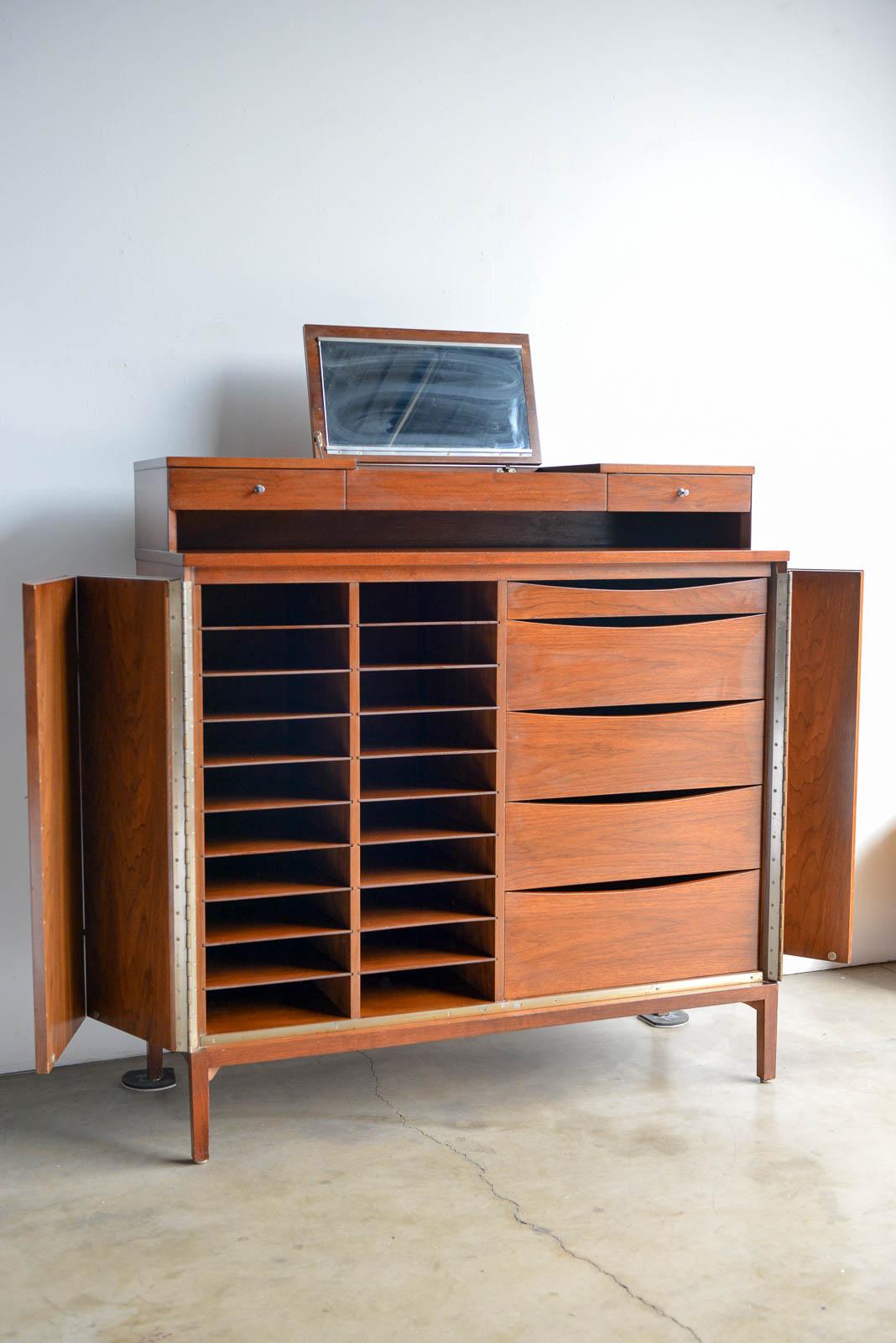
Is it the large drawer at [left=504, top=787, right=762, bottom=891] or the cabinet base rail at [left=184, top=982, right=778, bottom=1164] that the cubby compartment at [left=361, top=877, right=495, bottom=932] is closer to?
the large drawer at [left=504, top=787, right=762, bottom=891]

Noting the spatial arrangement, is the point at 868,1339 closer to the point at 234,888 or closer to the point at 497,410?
the point at 234,888

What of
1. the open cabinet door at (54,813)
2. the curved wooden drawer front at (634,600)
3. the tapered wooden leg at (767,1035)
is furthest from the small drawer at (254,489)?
the tapered wooden leg at (767,1035)

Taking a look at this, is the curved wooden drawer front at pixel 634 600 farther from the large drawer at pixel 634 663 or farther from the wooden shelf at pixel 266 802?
the wooden shelf at pixel 266 802

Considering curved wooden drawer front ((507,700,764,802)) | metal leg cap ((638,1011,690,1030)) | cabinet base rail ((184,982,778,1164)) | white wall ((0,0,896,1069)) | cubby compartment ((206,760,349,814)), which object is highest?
white wall ((0,0,896,1069))

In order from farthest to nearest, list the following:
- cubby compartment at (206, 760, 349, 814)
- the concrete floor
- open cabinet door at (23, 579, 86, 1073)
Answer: cubby compartment at (206, 760, 349, 814) → open cabinet door at (23, 579, 86, 1073) → the concrete floor

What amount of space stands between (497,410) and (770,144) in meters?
1.31

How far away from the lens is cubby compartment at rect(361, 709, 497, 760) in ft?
9.70

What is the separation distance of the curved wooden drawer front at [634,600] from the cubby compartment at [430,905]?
619mm

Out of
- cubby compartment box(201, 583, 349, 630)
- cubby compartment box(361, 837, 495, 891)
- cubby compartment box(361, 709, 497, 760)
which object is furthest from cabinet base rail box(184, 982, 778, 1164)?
cubby compartment box(201, 583, 349, 630)

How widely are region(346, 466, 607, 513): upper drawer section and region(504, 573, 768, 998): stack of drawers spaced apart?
8.0 inches

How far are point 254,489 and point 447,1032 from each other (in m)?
1.27

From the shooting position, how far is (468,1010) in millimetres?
2994

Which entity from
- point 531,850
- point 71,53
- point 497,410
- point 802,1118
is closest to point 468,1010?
point 531,850

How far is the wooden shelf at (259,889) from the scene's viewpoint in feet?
9.21
